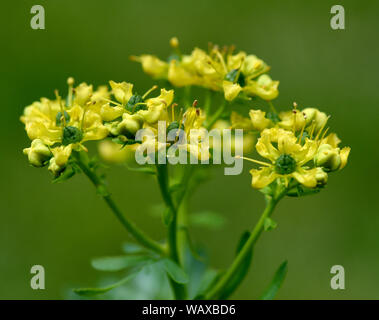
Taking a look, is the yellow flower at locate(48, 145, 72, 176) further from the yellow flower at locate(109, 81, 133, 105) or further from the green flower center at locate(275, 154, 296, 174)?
the green flower center at locate(275, 154, 296, 174)

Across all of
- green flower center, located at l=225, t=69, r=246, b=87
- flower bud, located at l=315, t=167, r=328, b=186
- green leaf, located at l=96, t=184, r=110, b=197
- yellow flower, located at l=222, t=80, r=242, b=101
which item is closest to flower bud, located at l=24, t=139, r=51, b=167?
green leaf, located at l=96, t=184, r=110, b=197

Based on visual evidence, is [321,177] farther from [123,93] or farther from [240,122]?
[123,93]

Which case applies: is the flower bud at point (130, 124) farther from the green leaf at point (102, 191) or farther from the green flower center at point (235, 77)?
the green flower center at point (235, 77)

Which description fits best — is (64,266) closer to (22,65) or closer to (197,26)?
(22,65)

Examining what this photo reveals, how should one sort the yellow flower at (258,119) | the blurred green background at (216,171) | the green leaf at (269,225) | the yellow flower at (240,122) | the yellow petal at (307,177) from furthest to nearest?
1. the blurred green background at (216,171)
2. the yellow flower at (240,122)
3. the yellow flower at (258,119)
4. the green leaf at (269,225)
5. the yellow petal at (307,177)

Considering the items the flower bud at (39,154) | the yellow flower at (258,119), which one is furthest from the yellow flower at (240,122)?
the flower bud at (39,154)

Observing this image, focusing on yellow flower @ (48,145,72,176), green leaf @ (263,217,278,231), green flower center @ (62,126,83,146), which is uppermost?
green flower center @ (62,126,83,146)

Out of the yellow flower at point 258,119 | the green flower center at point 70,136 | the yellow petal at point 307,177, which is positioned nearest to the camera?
the yellow petal at point 307,177
